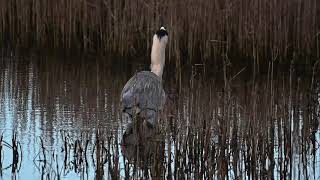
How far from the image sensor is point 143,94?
721 centimetres

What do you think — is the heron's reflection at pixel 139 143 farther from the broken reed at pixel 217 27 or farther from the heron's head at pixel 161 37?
the broken reed at pixel 217 27

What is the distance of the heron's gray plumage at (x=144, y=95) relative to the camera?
698 centimetres

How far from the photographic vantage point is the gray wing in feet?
23.0

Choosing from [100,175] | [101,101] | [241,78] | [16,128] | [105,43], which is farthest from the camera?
[105,43]

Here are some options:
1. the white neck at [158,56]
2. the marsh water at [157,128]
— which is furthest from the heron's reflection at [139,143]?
the white neck at [158,56]

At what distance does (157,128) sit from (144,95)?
4.23 ft

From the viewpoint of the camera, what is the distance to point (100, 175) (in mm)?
5027

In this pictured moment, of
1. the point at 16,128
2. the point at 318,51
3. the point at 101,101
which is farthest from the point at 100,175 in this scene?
the point at 318,51

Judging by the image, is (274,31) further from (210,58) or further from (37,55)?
(37,55)

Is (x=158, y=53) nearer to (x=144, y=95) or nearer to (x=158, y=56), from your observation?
(x=158, y=56)

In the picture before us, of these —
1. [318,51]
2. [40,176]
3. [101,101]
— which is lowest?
[40,176]

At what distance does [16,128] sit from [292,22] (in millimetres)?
4235

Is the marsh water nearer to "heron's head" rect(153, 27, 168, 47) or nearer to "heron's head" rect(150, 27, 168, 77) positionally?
"heron's head" rect(150, 27, 168, 77)

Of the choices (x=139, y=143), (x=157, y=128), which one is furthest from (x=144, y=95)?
(x=139, y=143)
